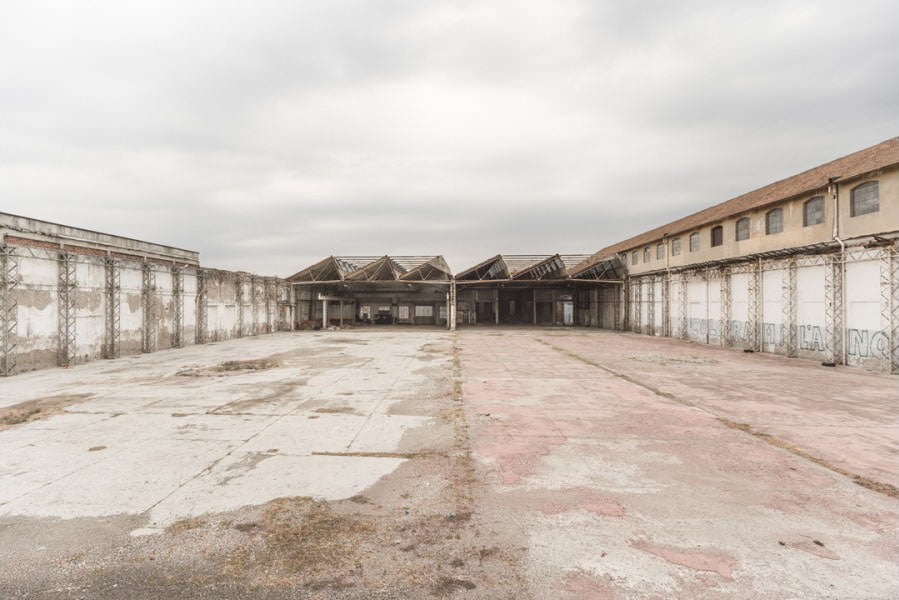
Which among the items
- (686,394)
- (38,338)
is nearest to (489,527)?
(686,394)

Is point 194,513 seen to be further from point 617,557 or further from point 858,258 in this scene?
point 858,258

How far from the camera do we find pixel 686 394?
35.5 ft

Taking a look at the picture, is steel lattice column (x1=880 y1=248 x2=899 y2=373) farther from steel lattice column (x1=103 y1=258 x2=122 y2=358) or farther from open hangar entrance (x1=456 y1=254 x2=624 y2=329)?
steel lattice column (x1=103 y1=258 x2=122 y2=358)

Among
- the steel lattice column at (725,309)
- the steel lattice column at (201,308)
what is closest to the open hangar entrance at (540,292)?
the steel lattice column at (725,309)

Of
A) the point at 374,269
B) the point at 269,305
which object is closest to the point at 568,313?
the point at 374,269

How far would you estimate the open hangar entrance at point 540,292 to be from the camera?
36531mm

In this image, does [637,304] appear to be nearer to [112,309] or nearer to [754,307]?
[754,307]

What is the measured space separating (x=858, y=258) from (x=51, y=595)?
77.2 ft

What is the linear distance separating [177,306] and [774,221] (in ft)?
112

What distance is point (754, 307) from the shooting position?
69.7 feet

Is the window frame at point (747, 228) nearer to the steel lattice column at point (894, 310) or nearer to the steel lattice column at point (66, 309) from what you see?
the steel lattice column at point (894, 310)

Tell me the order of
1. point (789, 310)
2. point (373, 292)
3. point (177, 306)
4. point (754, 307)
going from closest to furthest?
point (789, 310), point (754, 307), point (177, 306), point (373, 292)

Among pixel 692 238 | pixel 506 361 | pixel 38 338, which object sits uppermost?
pixel 692 238

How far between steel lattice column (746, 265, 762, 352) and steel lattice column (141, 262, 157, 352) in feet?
106
